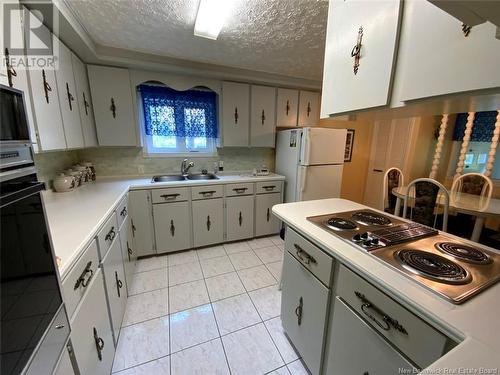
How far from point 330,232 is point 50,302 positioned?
3.72 feet

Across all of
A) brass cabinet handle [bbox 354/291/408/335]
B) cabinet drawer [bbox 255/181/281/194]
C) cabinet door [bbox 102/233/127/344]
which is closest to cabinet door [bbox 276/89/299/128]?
cabinet drawer [bbox 255/181/281/194]

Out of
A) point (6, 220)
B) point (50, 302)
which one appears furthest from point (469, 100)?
point (50, 302)

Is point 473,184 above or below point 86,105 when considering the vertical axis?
below

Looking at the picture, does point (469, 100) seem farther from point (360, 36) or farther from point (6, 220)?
point (6, 220)

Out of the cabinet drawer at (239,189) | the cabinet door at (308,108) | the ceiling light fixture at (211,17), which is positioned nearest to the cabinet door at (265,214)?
the cabinet drawer at (239,189)

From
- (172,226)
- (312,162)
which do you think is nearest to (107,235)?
(172,226)

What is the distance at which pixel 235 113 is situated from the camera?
2.87m

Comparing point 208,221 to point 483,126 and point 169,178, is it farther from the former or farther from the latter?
point 483,126

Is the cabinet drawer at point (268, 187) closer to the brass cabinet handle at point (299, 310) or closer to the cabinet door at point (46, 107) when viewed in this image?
the brass cabinet handle at point (299, 310)

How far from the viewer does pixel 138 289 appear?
199 centimetres

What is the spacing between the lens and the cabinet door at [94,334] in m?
0.87

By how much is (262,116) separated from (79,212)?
2400 mm

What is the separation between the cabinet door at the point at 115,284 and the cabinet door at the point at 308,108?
290cm

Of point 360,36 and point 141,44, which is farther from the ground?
point 141,44
